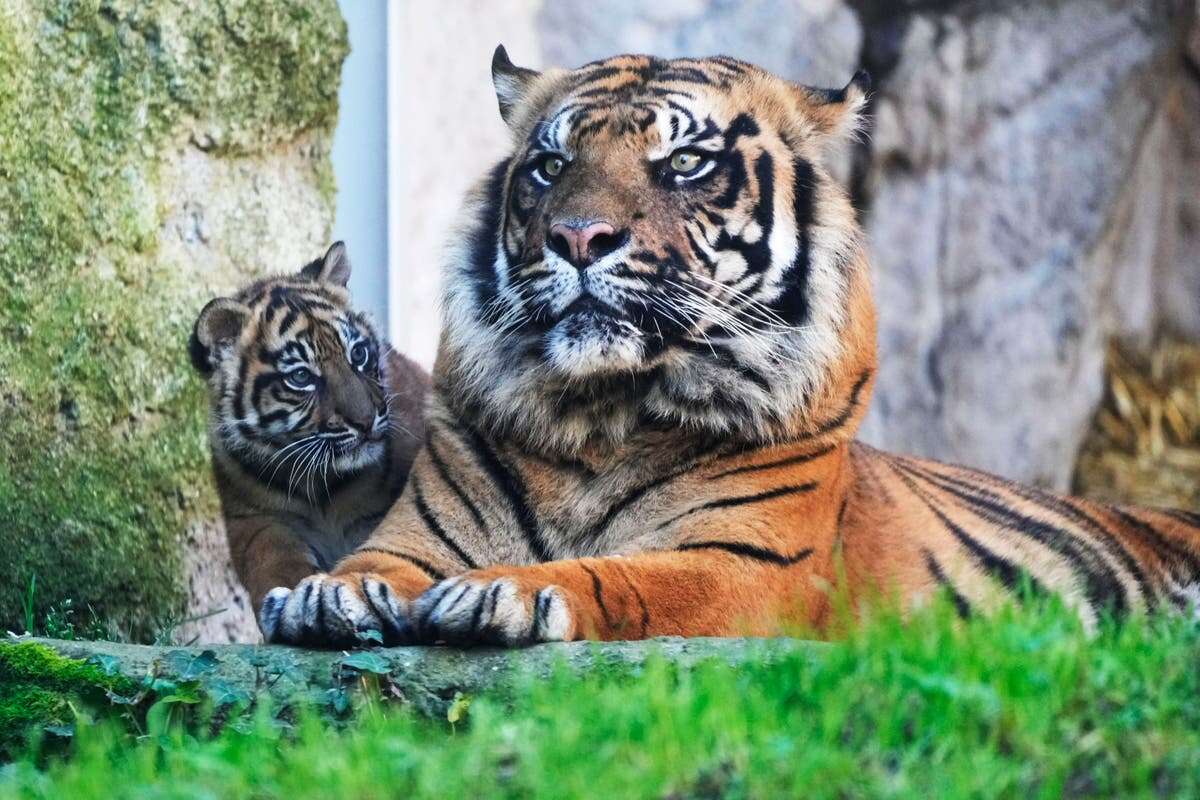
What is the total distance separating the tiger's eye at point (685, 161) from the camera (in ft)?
12.5

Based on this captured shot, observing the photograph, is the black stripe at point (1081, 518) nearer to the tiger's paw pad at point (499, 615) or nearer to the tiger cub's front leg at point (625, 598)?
the tiger cub's front leg at point (625, 598)

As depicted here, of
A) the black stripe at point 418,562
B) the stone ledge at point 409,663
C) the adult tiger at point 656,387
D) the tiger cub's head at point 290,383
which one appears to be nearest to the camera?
the stone ledge at point 409,663

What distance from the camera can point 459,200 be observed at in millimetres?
6488

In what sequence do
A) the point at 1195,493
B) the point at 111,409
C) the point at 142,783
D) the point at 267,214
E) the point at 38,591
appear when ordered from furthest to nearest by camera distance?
the point at 1195,493 → the point at 267,214 → the point at 111,409 → the point at 38,591 → the point at 142,783

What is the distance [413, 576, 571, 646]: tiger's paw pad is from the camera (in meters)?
3.17

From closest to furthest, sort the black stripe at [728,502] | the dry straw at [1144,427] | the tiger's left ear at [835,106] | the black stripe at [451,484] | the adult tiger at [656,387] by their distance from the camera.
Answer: the adult tiger at [656,387] → the black stripe at [728,502] → the black stripe at [451,484] → the tiger's left ear at [835,106] → the dry straw at [1144,427]

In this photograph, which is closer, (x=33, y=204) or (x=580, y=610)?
(x=580, y=610)

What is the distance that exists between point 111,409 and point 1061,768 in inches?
125

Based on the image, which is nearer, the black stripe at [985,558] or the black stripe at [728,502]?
the black stripe at [728,502]

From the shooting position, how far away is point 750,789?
7.39 ft

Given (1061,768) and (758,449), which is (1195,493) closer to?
(758,449)

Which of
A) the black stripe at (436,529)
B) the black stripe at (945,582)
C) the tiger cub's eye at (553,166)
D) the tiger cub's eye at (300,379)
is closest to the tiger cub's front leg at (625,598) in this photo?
the black stripe at (436,529)

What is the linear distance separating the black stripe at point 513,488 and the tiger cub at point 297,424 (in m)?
0.58

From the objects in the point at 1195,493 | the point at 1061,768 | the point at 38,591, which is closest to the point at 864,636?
the point at 1061,768
